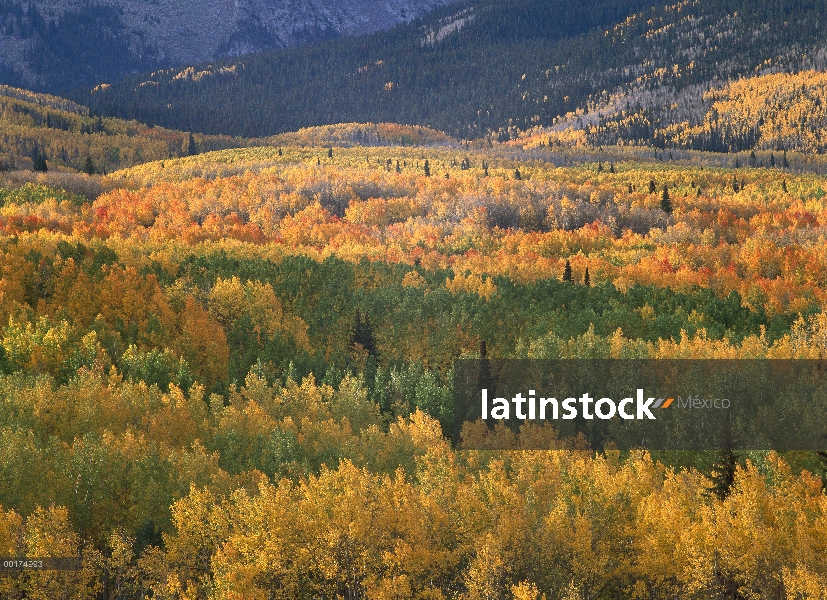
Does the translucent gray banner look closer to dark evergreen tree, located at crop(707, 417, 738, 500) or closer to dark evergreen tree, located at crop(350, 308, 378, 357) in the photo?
dark evergreen tree, located at crop(707, 417, 738, 500)

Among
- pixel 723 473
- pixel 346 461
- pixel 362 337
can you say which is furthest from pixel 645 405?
pixel 362 337

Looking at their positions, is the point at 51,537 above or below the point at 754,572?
above

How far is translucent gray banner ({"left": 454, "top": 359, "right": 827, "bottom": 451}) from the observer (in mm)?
108125

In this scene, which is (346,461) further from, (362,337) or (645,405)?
(362,337)

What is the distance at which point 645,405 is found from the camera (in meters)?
120

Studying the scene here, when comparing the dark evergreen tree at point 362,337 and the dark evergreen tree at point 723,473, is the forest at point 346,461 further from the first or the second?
the dark evergreen tree at point 362,337

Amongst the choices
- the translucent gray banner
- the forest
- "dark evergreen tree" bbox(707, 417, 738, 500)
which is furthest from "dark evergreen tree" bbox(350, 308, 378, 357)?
"dark evergreen tree" bbox(707, 417, 738, 500)

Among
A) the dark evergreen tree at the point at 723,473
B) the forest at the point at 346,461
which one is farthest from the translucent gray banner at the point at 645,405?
the dark evergreen tree at the point at 723,473

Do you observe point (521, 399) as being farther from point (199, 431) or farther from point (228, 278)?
point (228, 278)

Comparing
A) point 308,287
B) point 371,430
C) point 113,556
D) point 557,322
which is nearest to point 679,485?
point 371,430

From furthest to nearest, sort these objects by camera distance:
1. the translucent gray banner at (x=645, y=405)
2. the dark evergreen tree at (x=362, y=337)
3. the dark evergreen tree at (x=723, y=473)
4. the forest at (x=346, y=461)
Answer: the dark evergreen tree at (x=362, y=337) → the translucent gray banner at (x=645, y=405) → the dark evergreen tree at (x=723, y=473) → the forest at (x=346, y=461)

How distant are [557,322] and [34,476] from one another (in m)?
91.4

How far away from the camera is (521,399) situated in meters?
124

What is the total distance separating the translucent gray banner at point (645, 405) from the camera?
108125 millimetres
